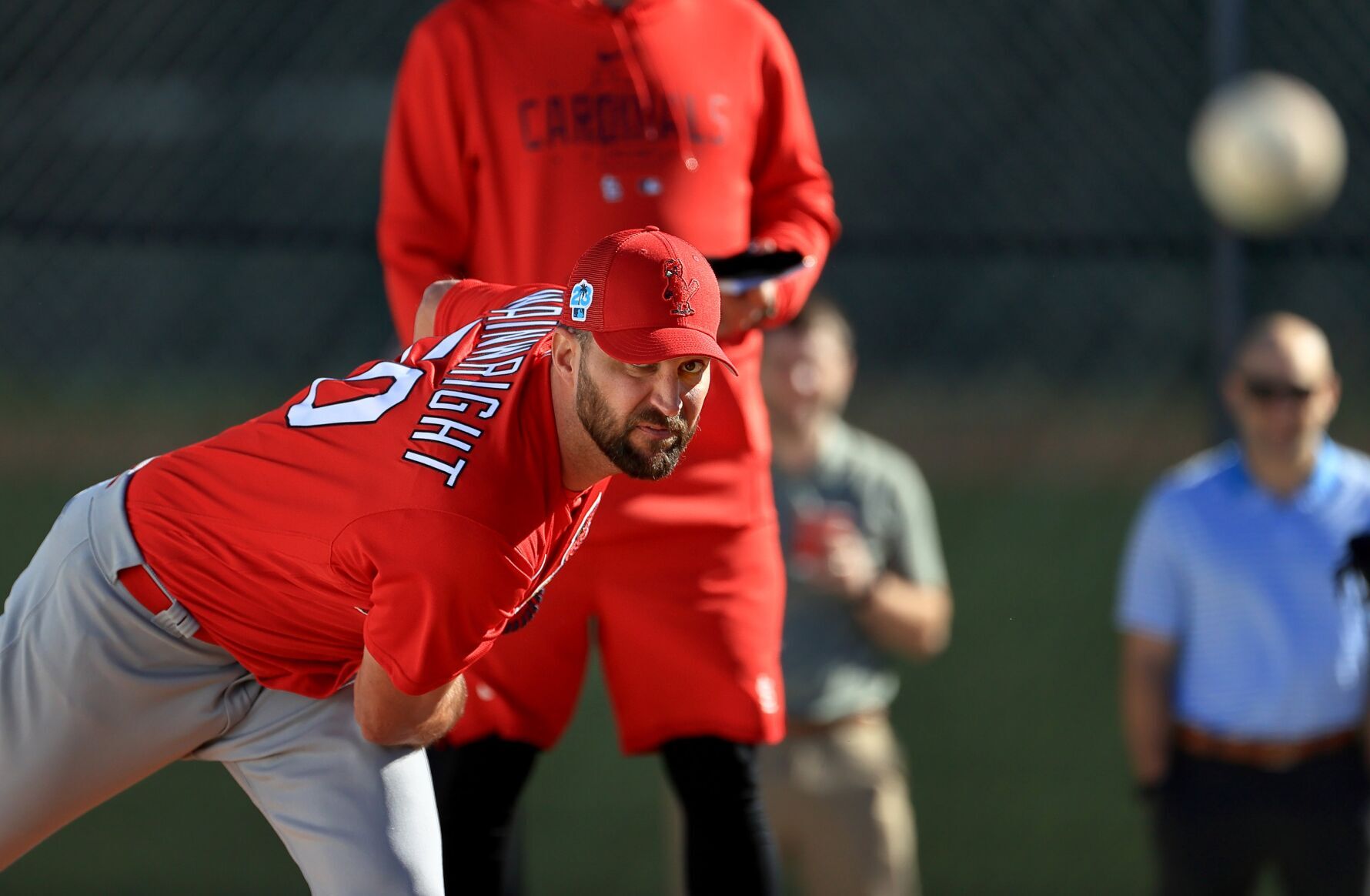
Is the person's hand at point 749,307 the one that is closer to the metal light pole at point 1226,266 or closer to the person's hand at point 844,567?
the person's hand at point 844,567

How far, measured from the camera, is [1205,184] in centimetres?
467

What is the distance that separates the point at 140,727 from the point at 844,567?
205 cm

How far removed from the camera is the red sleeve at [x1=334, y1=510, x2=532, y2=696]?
2.11 meters

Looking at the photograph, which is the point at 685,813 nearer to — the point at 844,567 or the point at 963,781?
the point at 844,567

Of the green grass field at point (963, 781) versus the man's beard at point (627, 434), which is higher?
the man's beard at point (627, 434)

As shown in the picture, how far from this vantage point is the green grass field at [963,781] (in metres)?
4.89

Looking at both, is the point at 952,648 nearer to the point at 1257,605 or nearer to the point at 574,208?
the point at 1257,605

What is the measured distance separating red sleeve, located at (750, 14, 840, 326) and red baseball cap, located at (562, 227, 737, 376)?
0.78 m

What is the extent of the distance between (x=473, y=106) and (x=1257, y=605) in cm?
244

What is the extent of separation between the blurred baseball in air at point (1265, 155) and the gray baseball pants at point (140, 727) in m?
2.97

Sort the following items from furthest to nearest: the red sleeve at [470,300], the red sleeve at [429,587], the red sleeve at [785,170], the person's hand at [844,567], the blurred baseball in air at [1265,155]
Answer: the blurred baseball in air at [1265,155], the person's hand at [844,567], the red sleeve at [785,170], the red sleeve at [470,300], the red sleeve at [429,587]

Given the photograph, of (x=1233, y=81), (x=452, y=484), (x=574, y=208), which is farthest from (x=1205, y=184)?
(x=452, y=484)

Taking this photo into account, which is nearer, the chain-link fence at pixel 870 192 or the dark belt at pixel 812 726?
the dark belt at pixel 812 726

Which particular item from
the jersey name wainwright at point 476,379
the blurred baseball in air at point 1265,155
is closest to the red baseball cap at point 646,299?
the jersey name wainwright at point 476,379
